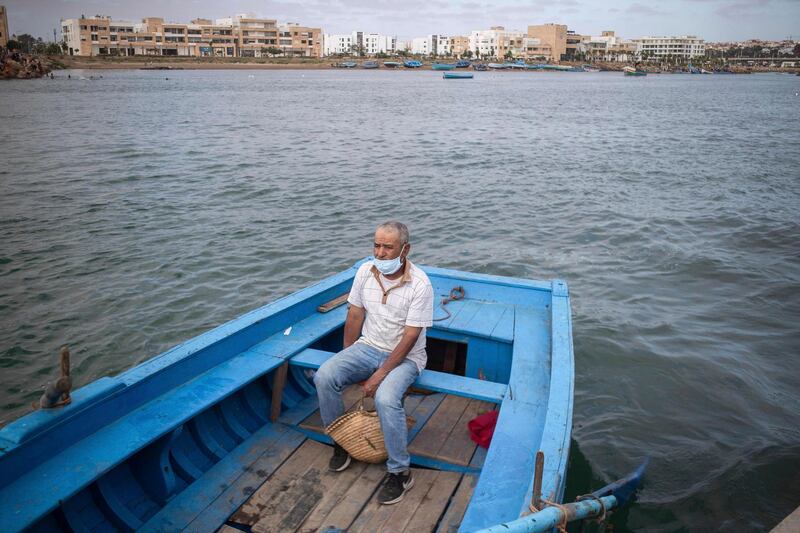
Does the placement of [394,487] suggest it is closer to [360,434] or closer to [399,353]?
[360,434]

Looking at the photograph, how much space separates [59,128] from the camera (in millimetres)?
31281

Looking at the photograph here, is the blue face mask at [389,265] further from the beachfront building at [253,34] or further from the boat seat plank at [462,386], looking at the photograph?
the beachfront building at [253,34]

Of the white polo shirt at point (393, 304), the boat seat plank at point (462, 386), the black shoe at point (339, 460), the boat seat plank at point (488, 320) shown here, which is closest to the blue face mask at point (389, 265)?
the white polo shirt at point (393, 304)

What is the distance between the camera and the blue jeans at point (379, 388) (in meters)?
4.09

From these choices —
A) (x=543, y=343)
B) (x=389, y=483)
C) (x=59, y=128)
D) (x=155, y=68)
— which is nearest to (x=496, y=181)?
(x=543, y=343)

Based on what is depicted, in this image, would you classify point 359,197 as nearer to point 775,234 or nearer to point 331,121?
point 775,234

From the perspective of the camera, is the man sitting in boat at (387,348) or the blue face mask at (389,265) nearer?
the man sitting in boat at (387,348)

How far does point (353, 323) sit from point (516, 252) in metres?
9.09

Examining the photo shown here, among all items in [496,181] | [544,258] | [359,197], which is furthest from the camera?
[496,181]

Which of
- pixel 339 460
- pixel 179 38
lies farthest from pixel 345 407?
pixel 179 38

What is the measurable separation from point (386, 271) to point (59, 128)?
3305 cm

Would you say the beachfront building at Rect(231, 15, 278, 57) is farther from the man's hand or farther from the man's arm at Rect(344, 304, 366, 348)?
the man's hand

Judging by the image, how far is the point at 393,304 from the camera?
14.9 feet

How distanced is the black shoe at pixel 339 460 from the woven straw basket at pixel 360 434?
0.30ft
